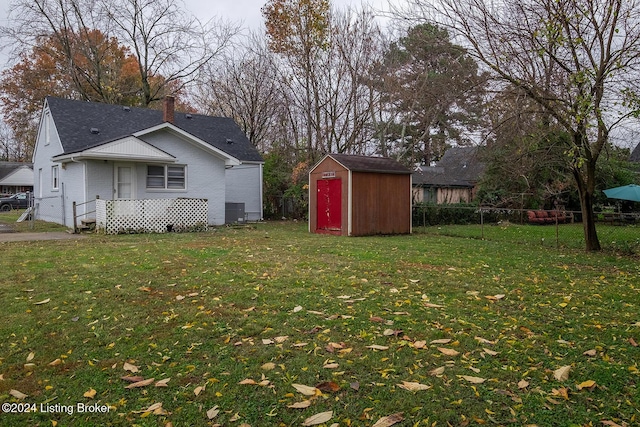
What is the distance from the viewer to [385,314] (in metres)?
4.71

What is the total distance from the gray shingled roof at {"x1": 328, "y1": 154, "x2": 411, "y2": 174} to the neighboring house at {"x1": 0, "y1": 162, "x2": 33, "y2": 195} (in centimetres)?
4662

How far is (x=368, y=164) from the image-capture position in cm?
1546

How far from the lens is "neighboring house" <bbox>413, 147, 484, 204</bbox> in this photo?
29016 mm

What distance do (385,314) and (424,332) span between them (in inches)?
25.2

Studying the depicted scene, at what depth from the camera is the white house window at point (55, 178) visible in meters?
Answer: 18.7

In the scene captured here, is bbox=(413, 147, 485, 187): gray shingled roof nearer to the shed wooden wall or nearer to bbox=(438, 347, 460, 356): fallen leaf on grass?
the shed wooden wall

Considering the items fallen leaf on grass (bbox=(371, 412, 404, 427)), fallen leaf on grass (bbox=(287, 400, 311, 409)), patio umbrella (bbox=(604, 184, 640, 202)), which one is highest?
patio umbrella (bbox=(604, 184, 640, 202))

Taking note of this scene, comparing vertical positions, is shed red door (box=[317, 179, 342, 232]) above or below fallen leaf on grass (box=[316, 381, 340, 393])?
above

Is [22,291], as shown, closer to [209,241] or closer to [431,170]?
[209,241]

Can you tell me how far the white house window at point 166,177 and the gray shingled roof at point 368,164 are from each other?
6526mm

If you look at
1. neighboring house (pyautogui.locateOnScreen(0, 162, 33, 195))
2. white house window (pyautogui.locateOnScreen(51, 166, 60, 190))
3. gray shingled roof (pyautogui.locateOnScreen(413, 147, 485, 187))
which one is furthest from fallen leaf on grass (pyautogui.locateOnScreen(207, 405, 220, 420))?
neighboring house (pyautogui.locateOnScreen(0, 162, 33, 195))

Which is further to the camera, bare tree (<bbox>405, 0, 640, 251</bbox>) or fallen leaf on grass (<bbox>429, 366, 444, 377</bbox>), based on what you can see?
bare tree (<bbox>405, 0, 640, 251</bbox>)

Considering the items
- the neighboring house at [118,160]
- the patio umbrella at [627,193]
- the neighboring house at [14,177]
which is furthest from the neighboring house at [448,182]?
the neighboring house at [14,177]

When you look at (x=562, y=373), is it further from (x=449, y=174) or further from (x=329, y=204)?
(x=449, y=174)
